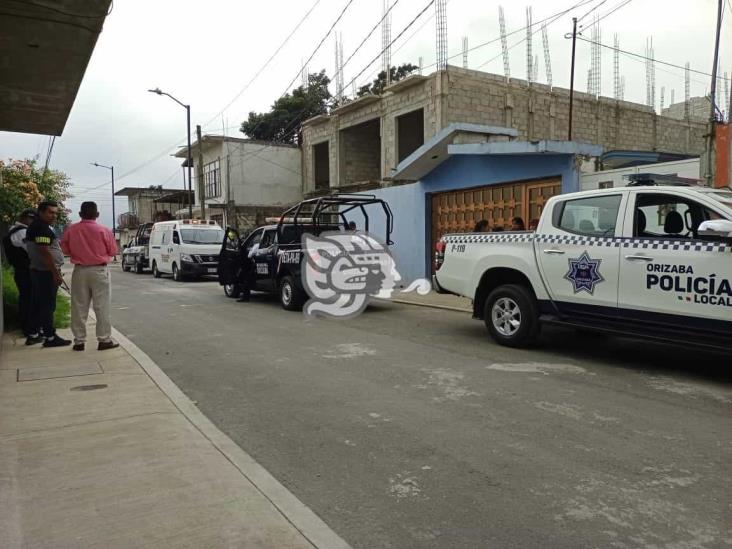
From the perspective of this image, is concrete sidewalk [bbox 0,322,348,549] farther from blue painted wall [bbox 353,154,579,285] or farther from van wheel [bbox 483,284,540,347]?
blue painted wall [bbox 353,154,579,285]

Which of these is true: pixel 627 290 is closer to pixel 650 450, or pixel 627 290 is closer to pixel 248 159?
pixel 650 450

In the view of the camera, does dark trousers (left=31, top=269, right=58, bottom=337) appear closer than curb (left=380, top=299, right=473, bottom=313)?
Yes

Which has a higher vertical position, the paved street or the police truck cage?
the police truck cage

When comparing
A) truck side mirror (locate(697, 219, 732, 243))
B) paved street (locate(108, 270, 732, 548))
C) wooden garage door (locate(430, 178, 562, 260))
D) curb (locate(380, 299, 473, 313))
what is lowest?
paved street (locate(108, 270, 732, 548))

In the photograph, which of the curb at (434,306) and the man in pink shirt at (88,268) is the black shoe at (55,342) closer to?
the man in pink shirt at (88,268)

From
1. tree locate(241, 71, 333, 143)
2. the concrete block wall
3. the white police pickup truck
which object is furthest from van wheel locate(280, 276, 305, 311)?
tree locate(241, 71, 333, 143)

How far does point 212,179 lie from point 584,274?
109ft

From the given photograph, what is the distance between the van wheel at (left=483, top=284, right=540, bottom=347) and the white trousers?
4.93 meters

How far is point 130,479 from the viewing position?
11.7ft

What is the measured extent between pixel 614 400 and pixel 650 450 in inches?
49.1

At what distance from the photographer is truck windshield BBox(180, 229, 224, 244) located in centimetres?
2028

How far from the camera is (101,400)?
17.1 feet

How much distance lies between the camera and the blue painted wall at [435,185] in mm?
12430

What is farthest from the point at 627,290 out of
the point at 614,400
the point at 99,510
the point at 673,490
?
the point at 99,510
